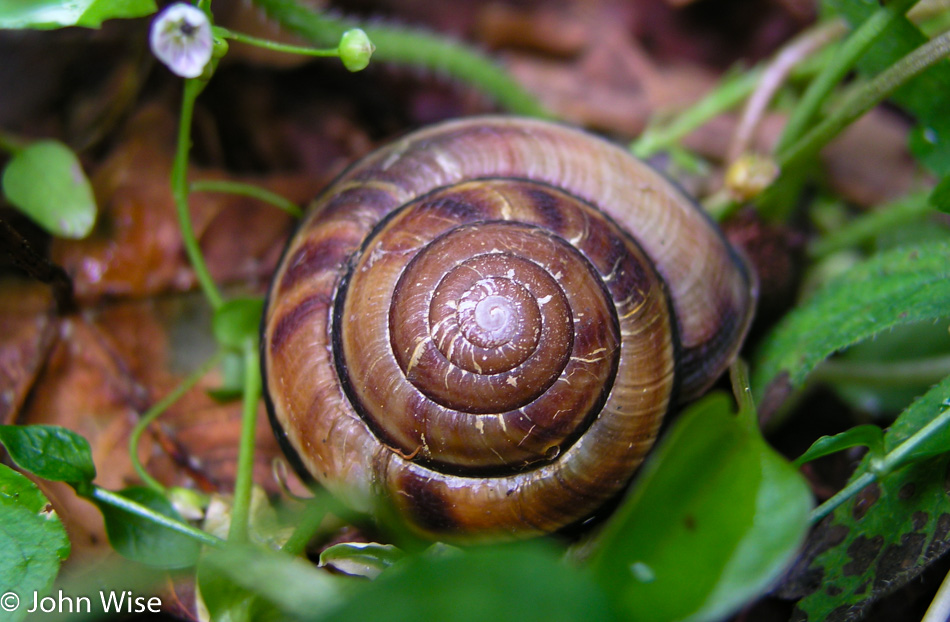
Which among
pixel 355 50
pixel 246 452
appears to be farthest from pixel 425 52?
pixel 246 452

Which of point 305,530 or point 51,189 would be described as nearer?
point 305,530

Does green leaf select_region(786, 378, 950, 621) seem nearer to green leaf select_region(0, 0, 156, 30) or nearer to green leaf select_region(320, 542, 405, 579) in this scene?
green leaf select_region(320, 542, 405, 579)

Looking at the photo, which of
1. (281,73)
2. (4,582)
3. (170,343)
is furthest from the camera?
(281,73)

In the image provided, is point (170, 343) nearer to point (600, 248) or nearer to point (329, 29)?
point (329, 29)

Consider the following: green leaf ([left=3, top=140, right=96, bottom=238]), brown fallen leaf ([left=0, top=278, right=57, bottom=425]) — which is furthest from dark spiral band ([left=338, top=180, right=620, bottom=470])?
brown fallen leaf ([left=0, top=278, right=57, bottom=425])

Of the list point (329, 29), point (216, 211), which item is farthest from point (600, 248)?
point (216, 211)

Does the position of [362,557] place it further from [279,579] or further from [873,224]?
[873,224]
